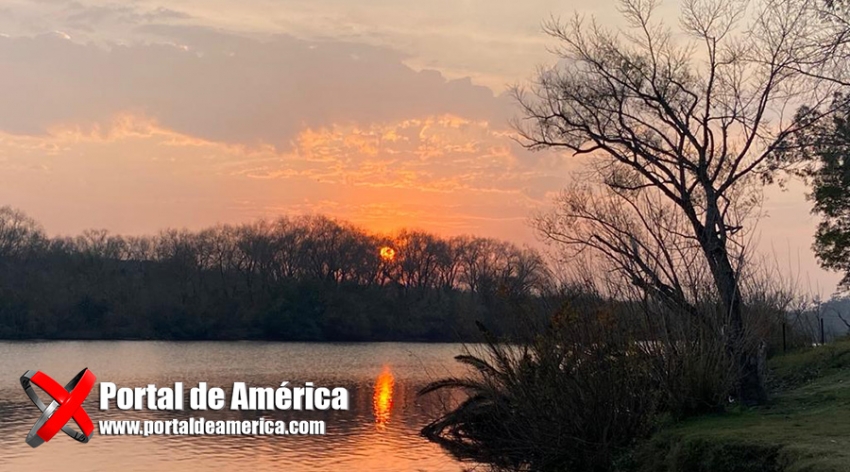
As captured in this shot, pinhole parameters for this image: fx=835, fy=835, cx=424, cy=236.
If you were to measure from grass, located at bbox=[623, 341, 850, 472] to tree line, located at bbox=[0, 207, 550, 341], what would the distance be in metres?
52.9

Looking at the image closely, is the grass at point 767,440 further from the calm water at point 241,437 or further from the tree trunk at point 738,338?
the calm water at point 241,437

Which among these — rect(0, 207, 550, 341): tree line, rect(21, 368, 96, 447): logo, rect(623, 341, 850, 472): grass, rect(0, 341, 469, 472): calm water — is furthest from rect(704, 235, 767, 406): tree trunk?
rect(0, 207, 550, 341): tree line

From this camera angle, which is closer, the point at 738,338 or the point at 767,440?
the point at 767,440

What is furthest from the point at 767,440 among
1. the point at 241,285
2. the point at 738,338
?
the point at 241,285

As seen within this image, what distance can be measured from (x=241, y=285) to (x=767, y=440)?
81.9 meters

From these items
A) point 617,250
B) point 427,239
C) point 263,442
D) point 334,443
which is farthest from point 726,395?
point 427,239

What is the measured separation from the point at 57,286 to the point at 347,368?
48.1m

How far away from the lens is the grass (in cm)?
1052

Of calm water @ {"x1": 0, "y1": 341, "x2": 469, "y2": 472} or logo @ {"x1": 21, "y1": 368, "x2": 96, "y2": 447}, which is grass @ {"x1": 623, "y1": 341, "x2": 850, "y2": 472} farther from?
logo @ {"x1": 21, "y1": 368, "x2": 96, "y2": 447}

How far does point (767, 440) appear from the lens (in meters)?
11.7

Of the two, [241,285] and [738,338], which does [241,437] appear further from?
[241,285]

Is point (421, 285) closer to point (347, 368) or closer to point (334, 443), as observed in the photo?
point (347, 368)

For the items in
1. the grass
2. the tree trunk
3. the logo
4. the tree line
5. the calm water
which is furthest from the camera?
the tree line

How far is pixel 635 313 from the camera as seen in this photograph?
15.9 meters
